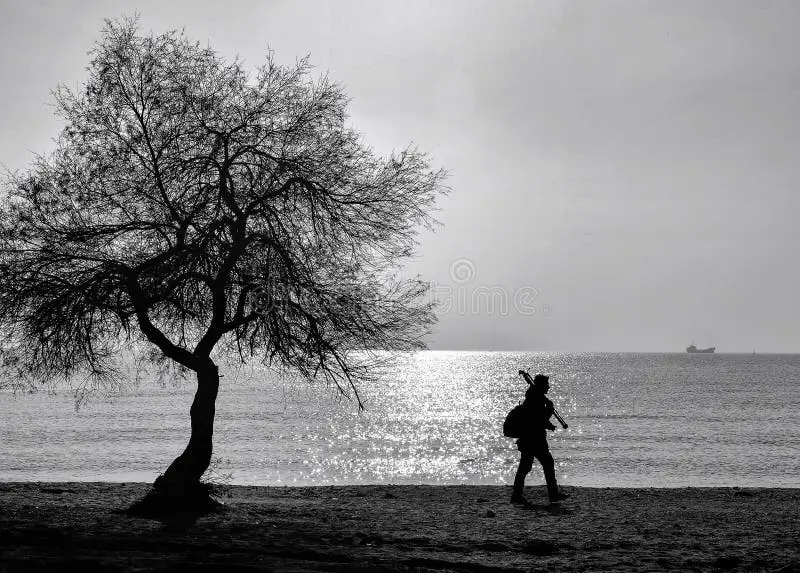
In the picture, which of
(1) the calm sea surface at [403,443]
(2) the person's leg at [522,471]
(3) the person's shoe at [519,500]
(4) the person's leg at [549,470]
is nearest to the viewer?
(4) the person's leg at [549,470]

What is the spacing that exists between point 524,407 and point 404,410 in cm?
6381

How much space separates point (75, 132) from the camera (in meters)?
12.5

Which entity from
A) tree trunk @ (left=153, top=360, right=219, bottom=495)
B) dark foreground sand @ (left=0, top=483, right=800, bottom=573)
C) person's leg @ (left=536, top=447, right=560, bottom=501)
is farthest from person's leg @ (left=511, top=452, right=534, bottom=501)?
tree trunk @ (left=153, top=360, right=219, bottom=495)

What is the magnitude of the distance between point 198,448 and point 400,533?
14.1 feet

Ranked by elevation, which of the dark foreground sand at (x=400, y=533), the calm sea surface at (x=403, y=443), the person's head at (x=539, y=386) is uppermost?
the person's head at (x=539, y=386)

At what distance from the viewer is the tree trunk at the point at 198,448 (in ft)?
41.3

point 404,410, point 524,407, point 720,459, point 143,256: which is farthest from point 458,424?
point 143,256

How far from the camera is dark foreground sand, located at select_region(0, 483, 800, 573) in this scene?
770cm

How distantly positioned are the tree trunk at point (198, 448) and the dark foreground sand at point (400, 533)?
2.99 ft

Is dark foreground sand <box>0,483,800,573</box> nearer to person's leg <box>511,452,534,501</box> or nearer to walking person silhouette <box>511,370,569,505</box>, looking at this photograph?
person's leg <box>511,452,534,501</box>

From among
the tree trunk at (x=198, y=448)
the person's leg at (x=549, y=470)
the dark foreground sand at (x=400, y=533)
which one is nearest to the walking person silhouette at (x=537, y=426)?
the person's leg at (x=549, y=470)

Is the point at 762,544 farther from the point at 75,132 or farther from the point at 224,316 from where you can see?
the point at 75,132

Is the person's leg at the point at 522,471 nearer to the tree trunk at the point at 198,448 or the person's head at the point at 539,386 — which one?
the person's head at the point at 539,386


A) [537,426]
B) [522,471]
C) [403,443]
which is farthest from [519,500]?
[403,443]
